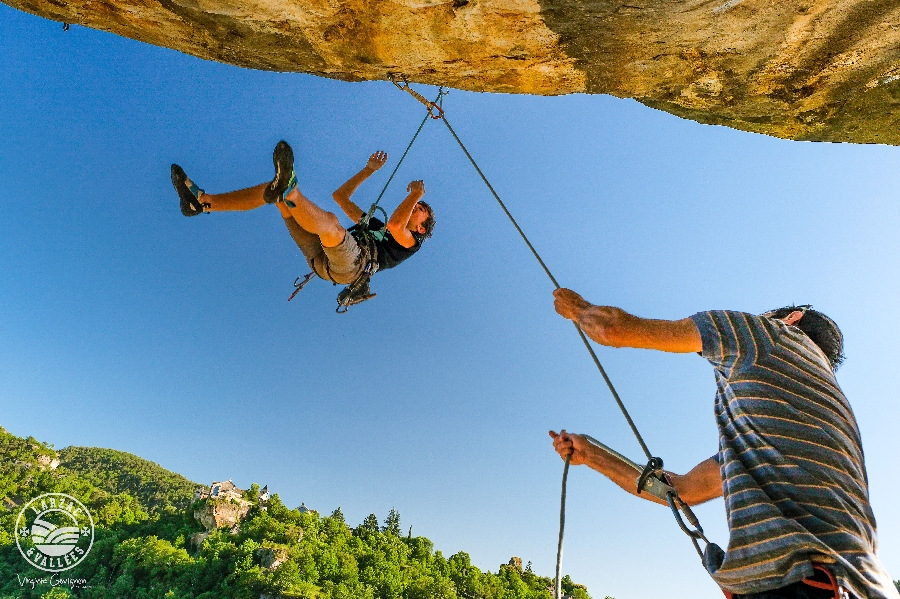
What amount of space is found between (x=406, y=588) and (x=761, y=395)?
1567 inches

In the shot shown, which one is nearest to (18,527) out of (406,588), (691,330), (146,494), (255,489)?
(255,489)

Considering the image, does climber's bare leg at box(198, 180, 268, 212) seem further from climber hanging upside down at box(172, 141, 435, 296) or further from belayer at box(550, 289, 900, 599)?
belayer at box(550, 289, 900, 599)

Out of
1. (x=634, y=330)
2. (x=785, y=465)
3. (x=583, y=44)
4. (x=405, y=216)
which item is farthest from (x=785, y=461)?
(x=405, y=216)

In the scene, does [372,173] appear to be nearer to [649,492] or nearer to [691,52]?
[691,52]

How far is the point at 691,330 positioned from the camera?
5.43ft

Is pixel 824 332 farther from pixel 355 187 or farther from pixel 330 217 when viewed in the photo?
pixel 355 187

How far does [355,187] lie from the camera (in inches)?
182

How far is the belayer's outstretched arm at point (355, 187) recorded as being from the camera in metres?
4.45

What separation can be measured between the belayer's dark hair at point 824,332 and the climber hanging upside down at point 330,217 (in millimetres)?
2873

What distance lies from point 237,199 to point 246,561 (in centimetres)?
3592

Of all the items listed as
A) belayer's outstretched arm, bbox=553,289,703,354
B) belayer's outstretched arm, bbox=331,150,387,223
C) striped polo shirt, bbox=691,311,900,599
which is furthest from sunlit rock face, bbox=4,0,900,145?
striped polo shirt, bbox=691,311,900,599

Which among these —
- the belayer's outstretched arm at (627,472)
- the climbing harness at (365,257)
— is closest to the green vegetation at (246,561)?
the climbing harness at (365,257)

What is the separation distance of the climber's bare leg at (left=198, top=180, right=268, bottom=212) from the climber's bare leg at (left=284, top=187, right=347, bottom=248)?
0.16 m

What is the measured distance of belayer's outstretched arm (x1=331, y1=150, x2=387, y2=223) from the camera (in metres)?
4.45
